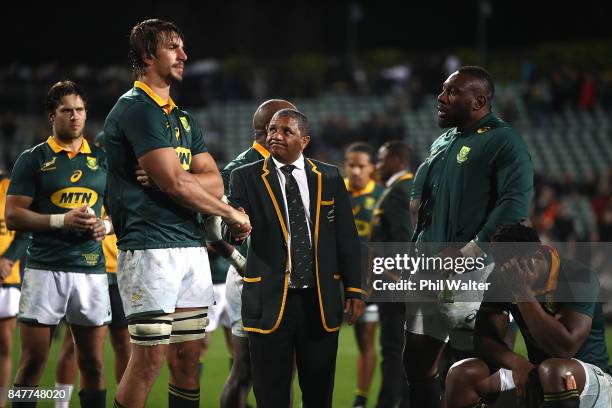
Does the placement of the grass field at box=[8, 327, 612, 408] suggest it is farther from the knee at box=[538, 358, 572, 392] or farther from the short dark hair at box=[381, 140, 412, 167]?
the knee at box=[538, 358, 572, 392]

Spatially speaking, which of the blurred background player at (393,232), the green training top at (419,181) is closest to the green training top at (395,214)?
the blurred background player at (393,232)

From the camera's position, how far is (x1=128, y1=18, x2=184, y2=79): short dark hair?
462 cm

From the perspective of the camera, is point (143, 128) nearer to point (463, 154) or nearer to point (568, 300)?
point (463, 154)

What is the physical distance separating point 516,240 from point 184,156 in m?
1.83

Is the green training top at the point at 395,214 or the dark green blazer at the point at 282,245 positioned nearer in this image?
the dark green blazer at the point at 282,245

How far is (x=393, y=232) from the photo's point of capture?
7566mm

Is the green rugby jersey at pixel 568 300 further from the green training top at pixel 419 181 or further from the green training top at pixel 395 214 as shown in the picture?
the green training top at pixel 395 214

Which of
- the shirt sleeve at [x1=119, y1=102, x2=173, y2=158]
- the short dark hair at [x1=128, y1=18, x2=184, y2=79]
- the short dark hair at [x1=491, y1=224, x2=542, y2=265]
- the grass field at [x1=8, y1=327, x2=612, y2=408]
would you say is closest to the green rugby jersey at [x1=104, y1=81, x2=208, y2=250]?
the shirt sleeve at [x1=119, y1=102, x2=173, y2=158]

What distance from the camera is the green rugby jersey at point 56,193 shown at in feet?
18.5

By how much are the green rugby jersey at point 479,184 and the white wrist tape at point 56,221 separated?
227cm

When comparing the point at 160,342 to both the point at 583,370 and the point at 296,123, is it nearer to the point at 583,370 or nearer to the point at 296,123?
the point at 296,123

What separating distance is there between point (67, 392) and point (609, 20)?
30.4m

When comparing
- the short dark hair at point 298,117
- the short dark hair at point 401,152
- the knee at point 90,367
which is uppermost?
the short dark hair at point 401,152

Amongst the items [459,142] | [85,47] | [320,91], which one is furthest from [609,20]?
[459,142]
